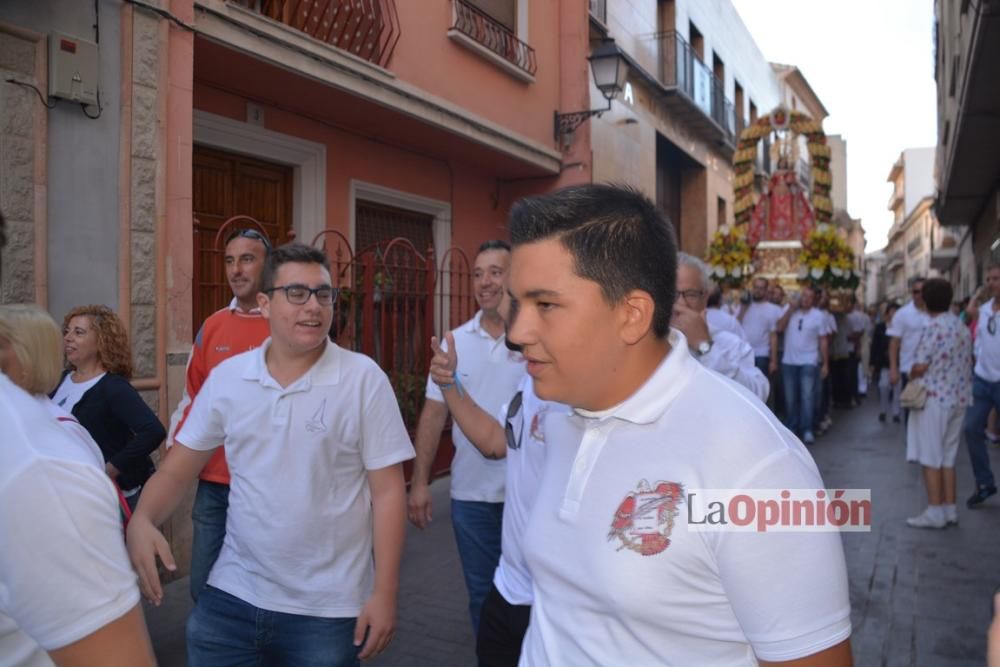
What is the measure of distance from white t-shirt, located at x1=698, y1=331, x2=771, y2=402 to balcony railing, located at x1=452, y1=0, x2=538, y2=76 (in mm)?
6195

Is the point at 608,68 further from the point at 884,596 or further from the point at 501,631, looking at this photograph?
the point at 501,631

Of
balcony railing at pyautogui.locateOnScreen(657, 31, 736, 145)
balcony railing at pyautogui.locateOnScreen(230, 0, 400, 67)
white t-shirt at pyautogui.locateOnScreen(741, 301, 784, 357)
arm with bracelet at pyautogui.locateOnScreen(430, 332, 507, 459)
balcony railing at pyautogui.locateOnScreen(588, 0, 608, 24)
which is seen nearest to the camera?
arm with bracelet at pyautogui.locateOnScreen(430, 332, 507, 459)

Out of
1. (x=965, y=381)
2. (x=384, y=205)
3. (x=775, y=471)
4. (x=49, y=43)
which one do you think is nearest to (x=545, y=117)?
(x=384, y=205)

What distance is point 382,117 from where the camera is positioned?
27.4ft

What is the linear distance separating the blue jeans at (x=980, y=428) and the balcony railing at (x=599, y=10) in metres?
7.98

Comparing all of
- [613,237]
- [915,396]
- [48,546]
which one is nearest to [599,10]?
[915,396]

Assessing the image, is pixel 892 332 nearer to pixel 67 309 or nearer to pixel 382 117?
pixel 382 117

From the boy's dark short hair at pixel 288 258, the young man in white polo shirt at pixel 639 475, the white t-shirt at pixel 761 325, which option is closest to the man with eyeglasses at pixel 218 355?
the boy's dark short hair at pixel 288 258

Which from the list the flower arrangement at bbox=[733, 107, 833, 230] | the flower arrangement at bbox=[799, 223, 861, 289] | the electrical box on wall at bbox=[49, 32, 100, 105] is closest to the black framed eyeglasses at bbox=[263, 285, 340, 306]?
the electrical box on wall at bbox=[49, 32, 100, 105]

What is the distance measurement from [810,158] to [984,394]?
9.77 meters

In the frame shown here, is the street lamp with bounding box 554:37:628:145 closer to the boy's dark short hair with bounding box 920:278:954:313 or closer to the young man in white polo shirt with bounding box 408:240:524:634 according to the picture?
the boy's dark short hair with bounding box 920:278:954:313

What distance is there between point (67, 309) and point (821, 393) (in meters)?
10.0

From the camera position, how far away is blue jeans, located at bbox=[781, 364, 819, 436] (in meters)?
10.4

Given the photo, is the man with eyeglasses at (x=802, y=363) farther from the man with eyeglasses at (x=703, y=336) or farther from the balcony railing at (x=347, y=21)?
the man with eyeglasses at (x=703, y=336)
